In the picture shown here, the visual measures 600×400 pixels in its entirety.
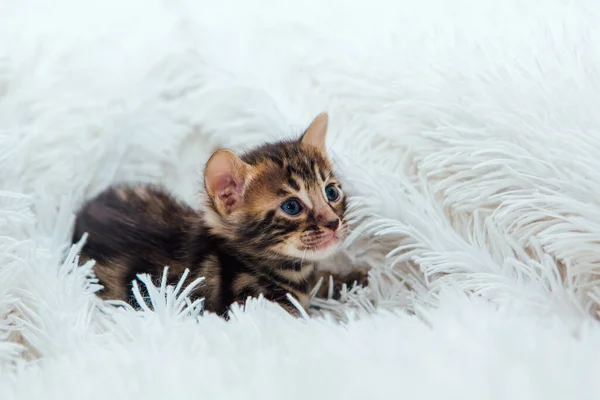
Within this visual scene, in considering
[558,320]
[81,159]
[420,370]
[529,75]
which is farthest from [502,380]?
[81,159]

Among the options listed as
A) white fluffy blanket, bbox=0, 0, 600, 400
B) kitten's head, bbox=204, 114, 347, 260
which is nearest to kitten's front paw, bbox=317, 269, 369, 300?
white fluffy blanket, bbox=0, 0, 600, 400

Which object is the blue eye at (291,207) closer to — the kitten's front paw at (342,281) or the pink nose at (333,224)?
the pink nose at (333,224)

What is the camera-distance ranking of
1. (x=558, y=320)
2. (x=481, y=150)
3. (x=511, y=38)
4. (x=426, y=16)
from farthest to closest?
(x=426, y=16), (x=511, y=38), (x=481, y=150), (x=558, y=320)

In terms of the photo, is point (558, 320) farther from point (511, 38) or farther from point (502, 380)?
point (511, 38)

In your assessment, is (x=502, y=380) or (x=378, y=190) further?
(x=378, y=190)

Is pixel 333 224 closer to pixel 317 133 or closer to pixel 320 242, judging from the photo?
pixel 320 242

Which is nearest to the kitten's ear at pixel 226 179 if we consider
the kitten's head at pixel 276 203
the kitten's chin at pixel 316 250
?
the kitten's head at pixel 276 203

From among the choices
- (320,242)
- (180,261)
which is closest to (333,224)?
(320,242)

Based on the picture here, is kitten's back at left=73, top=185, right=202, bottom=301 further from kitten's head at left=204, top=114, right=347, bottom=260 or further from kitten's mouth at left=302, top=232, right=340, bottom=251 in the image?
kitten's mouth at left=302, top=232, right=340, bottom=251
